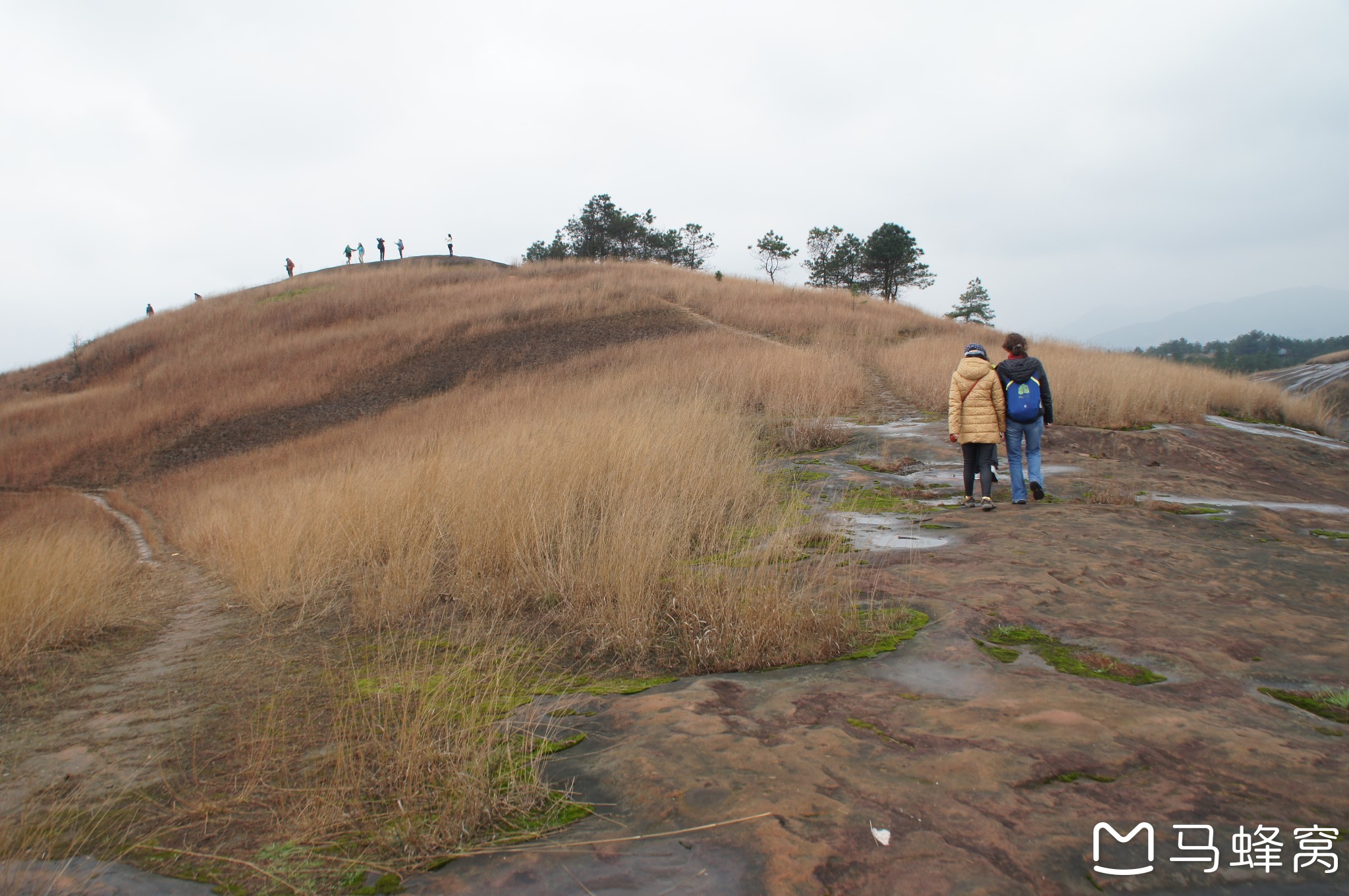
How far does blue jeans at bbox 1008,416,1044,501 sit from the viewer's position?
263 inches

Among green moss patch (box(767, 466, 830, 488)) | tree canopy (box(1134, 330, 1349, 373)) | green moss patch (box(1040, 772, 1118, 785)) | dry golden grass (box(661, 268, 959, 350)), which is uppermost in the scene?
dry golden grass (box(661, 268, 959, 350))

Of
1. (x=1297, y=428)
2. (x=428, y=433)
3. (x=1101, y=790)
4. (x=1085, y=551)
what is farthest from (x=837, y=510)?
(x=1297, y=428)

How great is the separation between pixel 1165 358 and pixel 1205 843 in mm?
19033

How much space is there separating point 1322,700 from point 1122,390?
9872 millimetres

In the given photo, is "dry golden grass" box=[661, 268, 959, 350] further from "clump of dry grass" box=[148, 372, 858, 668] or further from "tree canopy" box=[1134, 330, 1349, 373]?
"tree canopy" box=[1134, 330, 1349, 373]

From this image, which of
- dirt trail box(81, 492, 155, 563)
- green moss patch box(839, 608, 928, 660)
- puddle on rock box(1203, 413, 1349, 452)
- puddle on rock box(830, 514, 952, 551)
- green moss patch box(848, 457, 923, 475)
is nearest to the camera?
green moss patch box(839, 608, 928, 660)

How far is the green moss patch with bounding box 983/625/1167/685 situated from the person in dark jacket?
12.2 ft

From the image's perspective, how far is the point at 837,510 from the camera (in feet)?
20.3

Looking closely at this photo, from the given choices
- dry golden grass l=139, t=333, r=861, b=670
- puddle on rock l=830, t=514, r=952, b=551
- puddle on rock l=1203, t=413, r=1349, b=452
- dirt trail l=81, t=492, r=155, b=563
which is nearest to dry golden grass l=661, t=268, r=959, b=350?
puddle on rock l=1203, t=413, r=1349, b=452

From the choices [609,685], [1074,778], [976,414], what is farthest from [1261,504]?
[609,685]

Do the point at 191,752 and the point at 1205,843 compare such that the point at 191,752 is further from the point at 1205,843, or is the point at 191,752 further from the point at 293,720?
the point at 1205,843

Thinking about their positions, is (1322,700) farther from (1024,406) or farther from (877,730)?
(1024,406)

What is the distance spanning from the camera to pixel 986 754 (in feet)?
7.43

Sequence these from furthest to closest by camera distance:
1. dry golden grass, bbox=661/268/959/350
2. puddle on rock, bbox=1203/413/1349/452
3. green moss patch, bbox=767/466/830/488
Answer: dry golden grass, bbox=661/268/959/350, puddle on rock, bbox=1203/413/1349/452, green moss patch, bbox=767/466/830/488
